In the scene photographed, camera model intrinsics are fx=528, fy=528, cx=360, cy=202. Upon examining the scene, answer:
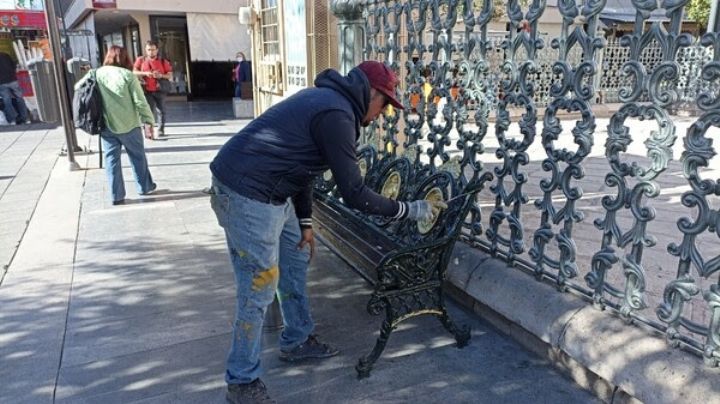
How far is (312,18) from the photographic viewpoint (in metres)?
6.63

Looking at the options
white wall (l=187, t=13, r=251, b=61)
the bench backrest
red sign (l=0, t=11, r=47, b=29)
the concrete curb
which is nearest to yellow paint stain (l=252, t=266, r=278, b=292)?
the bench backrest

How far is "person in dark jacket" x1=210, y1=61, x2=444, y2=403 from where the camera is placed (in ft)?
7.44

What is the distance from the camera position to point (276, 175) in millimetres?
2336

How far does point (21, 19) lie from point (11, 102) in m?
3.78

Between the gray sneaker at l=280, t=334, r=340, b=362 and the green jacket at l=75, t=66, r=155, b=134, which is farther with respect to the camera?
the green jacket at l=75, t=66, r=155, b=134

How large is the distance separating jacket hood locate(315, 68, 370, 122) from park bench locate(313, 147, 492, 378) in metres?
0.77

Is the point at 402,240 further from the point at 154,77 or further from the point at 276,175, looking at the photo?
the point at 154,77

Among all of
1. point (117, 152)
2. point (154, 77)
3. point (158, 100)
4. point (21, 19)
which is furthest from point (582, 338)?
point (21, 19)

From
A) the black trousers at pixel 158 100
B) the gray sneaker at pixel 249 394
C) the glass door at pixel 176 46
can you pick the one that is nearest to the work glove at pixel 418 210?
the gray sneaker at pixel 249 394

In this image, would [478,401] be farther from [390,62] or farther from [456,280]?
[390,62]

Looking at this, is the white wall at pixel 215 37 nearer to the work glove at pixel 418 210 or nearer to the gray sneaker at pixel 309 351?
the gray sneaker at pixel 309 351

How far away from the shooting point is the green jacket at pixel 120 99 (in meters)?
5.74

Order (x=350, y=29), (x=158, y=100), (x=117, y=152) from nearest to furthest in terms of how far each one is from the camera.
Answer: (x=350, y=29), (x=117, y=152), (x=158, y=100)

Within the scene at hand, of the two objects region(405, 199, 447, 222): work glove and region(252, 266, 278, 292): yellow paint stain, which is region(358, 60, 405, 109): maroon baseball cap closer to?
region(405, 199, 447, 222): work glove
